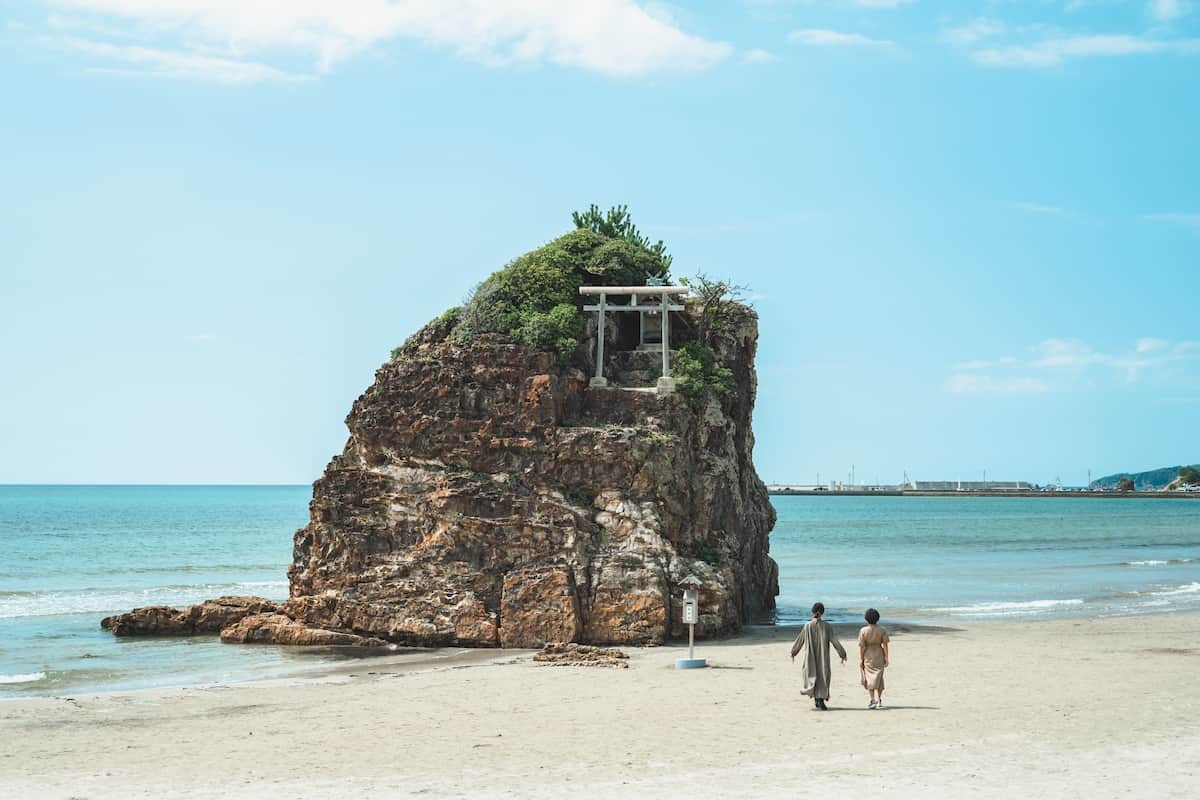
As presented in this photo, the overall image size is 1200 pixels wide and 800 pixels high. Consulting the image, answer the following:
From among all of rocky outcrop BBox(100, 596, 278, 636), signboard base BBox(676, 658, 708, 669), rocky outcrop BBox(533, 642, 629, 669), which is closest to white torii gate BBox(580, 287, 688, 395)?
rocky outcrop BBox(533, 642, 629, 669)

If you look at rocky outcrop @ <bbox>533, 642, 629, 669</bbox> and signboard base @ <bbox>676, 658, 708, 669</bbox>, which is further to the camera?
rocky outcrop @ <bbox>533, 642, 629, 669</bbox>

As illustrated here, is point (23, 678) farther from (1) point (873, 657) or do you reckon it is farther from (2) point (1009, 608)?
(2) point (1009, 608)

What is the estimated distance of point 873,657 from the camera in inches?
651

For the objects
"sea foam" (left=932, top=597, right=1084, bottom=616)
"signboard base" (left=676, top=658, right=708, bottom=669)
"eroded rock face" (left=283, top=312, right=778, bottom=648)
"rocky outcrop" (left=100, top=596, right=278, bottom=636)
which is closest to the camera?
"signboard base" (left=676, top=658, right=708, bottom=669)

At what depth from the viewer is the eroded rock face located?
24328 mm

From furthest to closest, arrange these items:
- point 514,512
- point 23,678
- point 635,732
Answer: point 514,512, point 23,678, point 635,732

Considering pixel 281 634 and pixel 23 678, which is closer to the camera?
pixel 23 678

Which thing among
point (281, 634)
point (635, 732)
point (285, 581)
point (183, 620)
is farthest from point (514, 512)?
point (285, 581)

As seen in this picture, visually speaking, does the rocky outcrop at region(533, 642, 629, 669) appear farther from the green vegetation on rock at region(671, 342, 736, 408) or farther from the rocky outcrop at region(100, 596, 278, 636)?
the rocky outcrop at region(100, 596, 278, 636)

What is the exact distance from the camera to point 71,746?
1555 cm

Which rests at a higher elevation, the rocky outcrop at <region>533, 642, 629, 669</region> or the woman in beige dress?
the woman in beige dress

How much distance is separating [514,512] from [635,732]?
386 inches

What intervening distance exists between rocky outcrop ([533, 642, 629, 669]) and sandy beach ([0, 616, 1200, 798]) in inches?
18.2

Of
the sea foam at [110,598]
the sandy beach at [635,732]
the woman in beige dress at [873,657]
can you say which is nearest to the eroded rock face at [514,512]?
the sandy beach at [635,732]
